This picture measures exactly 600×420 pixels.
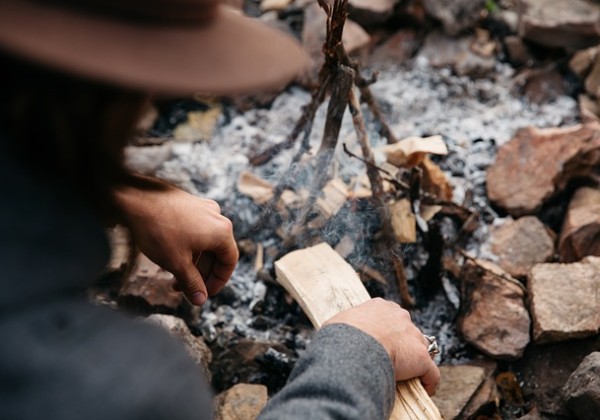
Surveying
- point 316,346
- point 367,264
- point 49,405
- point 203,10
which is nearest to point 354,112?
point 367,264

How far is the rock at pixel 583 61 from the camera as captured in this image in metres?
3.86

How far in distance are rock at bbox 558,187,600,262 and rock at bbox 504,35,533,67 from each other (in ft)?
4.49

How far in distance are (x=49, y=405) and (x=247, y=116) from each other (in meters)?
2.84

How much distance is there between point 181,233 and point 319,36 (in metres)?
2.41

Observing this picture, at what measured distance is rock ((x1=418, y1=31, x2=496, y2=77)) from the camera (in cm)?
395

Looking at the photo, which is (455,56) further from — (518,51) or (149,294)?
(149,294)

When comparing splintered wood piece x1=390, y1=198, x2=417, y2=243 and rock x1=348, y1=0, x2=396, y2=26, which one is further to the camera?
rock x1=348, y1=0, x2=396, y2=26

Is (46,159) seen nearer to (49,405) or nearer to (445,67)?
(49,405)

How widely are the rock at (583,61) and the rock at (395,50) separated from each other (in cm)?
89

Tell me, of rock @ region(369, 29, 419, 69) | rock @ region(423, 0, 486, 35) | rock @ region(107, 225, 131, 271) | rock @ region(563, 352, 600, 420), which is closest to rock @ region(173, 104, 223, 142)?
rock @ region(107, 225, 131, 271)

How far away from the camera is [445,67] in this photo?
3.97 metres

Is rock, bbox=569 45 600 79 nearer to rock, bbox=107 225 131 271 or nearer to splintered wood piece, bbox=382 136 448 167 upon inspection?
splintered wood piece, bbox=382 136 448 167

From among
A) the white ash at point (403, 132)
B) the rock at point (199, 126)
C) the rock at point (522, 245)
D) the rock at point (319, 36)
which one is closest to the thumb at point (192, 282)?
the white ash at point (403, 132)

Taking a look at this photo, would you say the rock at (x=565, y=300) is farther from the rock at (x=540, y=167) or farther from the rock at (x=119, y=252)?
the rock at (x=119, y=252)
